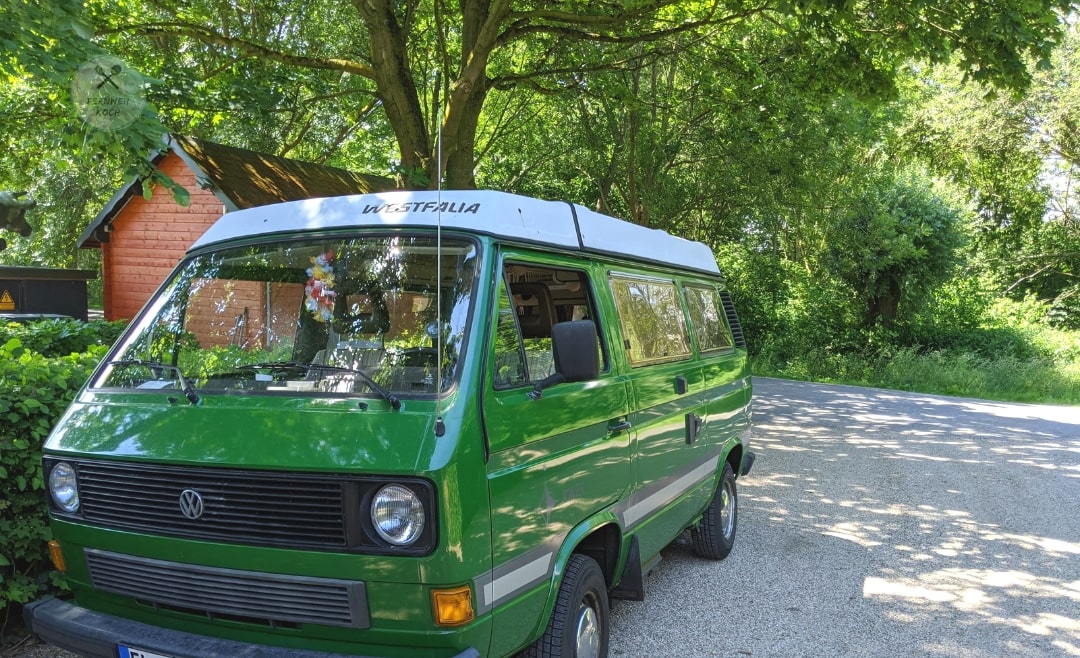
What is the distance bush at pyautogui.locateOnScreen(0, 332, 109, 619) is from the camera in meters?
4.18

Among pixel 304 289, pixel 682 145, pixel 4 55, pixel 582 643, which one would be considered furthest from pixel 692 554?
pixel 682 145

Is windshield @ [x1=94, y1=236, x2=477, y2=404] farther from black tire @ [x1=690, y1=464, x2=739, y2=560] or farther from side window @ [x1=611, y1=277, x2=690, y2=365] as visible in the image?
black tire @ [x1=690, y1=464, x2=739, y2=560]

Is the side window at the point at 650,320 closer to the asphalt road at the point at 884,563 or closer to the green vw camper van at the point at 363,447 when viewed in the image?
the green vw camper van at the point at 363,447

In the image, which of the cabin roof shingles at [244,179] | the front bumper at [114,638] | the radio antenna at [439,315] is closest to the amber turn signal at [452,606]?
the front bumper at [114,638]

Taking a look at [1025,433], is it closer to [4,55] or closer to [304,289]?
[304,289]

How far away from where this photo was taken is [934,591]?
5.84 m

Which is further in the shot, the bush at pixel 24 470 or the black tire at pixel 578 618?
A: the bush at pixel 24 470

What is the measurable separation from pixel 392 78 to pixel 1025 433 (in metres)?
11.8

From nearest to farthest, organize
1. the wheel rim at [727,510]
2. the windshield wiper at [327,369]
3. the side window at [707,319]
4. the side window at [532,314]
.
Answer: the windshield wiper at [327,369]
the side window at [532,314]
the side window at [707,319]
the wheel rim at [727,510]

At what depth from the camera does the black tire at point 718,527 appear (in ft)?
20.7

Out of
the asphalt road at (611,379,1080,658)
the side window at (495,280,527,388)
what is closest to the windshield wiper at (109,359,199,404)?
the side window at (495,280,527,388)

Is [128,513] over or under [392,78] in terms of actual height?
under

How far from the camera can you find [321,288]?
147 inches

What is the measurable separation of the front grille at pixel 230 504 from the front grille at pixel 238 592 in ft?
0.44
